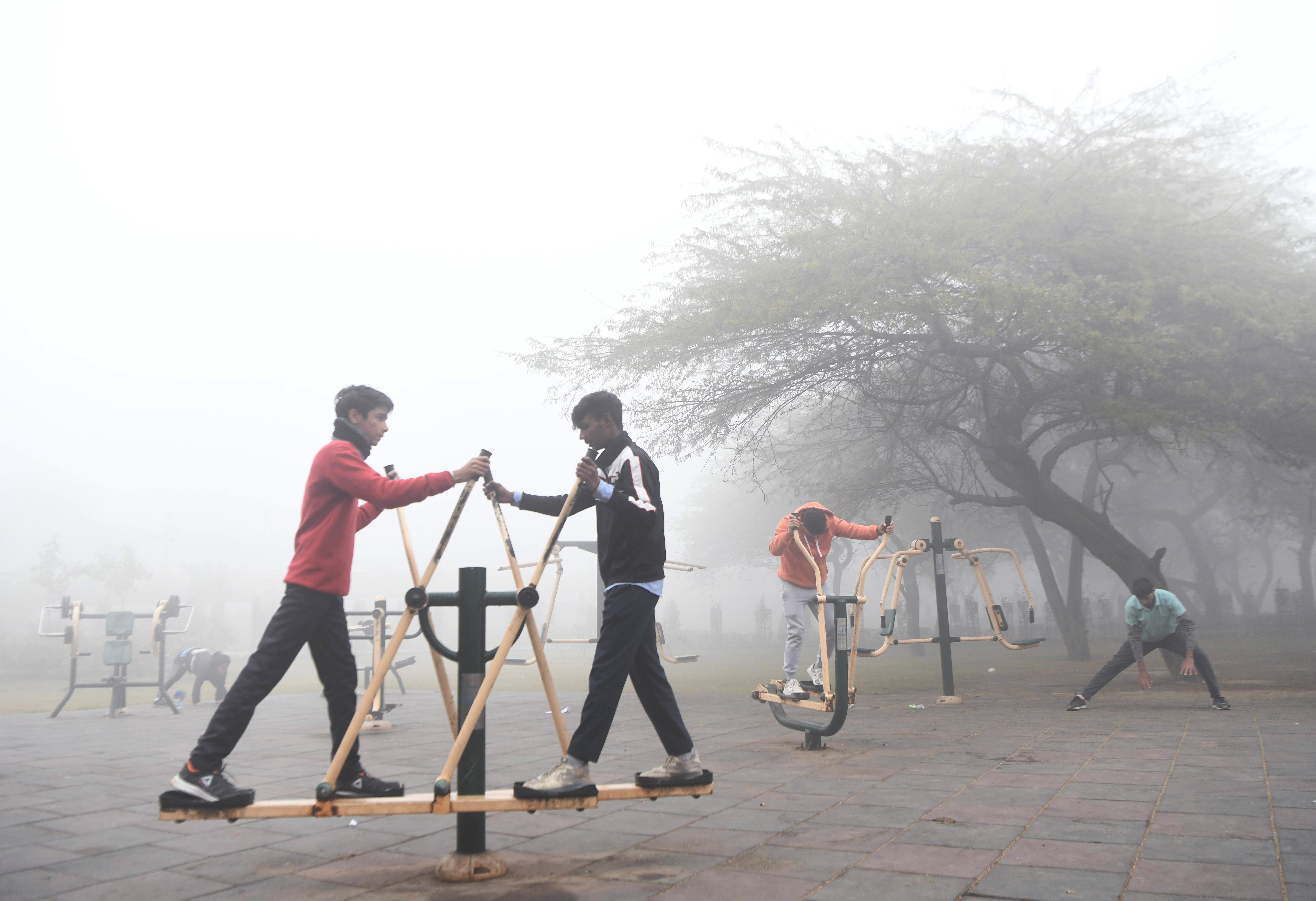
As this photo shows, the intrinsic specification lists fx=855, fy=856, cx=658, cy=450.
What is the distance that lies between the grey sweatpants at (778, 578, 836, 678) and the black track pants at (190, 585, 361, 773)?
4393mm

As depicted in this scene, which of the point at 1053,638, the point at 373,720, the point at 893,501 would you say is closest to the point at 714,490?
the point at 1053,638

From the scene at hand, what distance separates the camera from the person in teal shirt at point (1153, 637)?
7633 millimetres

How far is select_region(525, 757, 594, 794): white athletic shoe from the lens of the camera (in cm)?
285

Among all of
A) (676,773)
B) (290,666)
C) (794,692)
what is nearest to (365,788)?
(290,666)

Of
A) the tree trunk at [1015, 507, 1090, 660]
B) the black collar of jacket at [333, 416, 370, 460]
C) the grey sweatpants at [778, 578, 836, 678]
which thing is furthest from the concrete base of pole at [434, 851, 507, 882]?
the tree trunk at [1015, 507, 1090, 660]

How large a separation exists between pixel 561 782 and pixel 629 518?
1.02 m

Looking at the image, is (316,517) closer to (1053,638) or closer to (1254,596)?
(1053,638)

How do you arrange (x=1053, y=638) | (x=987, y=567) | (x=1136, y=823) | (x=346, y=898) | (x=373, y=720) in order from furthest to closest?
(x=987, y=567), (x=1053, y=638), (x=373, y=720), (x=1136, y=823), (x=346, y=898)

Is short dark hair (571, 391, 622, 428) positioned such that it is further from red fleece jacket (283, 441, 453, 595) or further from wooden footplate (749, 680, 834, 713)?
wooden footplate (749, 680, 834, 713)

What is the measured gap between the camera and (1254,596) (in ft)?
121

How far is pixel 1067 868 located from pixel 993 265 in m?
10.3

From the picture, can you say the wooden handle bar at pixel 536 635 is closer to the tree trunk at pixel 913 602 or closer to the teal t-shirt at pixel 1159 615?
the teal t-shirt at pixel 1159 615

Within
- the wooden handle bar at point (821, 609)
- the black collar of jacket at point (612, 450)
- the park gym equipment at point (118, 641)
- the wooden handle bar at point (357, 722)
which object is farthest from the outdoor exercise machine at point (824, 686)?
the park gym equipment at point (118, 641)

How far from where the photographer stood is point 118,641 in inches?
376
